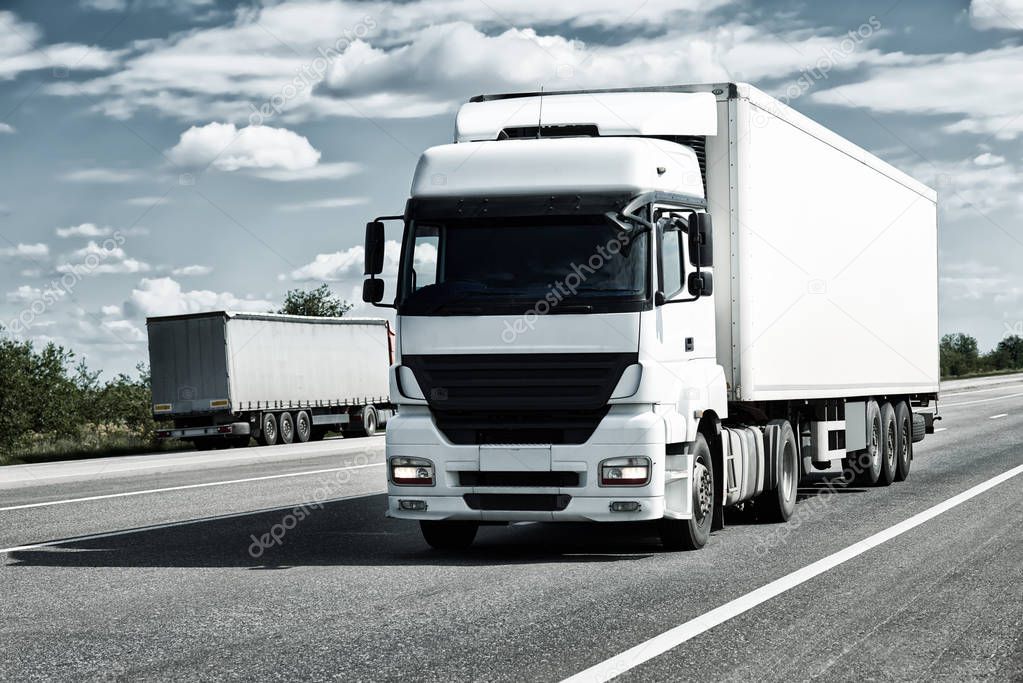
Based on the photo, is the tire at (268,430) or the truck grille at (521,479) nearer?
the truck grille at (521,479)

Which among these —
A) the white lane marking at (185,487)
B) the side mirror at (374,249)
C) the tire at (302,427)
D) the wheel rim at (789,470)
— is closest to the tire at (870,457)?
the wheel rim at (789,470)

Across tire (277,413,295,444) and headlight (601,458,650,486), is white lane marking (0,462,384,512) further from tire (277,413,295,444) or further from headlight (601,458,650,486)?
tire (277,413,295,444)

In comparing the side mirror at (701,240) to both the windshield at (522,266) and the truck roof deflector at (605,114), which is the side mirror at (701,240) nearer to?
the windshield at (522,266)

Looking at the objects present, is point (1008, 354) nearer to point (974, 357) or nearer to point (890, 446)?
point (974, 357)

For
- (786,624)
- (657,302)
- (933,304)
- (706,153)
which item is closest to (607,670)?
(786,624)

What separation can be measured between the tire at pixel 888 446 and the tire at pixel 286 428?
949 inches

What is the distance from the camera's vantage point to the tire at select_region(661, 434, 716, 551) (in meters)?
10.6

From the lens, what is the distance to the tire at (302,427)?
39.8 meters

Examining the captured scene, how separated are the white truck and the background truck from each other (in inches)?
1014

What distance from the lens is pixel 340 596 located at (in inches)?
342

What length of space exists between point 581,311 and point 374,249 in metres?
1.70

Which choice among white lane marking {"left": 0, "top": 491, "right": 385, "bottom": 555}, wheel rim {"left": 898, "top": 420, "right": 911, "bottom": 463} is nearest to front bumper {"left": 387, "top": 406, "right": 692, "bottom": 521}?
white lane marking {"left": 0, "top": 491, "right": 385, "bottom": 555}

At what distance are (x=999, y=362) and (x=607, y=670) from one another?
10356cm

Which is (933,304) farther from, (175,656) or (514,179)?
(175,656)
